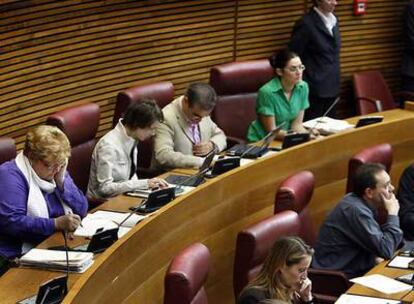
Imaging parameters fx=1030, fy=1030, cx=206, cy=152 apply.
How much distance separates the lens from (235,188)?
5.60 m

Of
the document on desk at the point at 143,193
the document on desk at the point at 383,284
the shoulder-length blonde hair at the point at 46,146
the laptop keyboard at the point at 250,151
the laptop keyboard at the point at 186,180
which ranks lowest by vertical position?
A: the document on desk at the point at 383,284

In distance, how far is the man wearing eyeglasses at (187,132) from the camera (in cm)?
584

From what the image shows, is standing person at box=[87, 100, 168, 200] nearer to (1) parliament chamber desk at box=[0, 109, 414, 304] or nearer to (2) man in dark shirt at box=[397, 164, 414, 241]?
(1) parliament chamber desk at box=[0, 109, 414, 304]

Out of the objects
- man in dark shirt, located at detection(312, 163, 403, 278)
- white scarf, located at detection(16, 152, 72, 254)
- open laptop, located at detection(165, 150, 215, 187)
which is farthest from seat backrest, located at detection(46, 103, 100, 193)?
man in dark shirt, located at detection(312, 163, 403, 278)

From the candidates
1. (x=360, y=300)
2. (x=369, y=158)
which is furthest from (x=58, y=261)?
(x=369, y=158)

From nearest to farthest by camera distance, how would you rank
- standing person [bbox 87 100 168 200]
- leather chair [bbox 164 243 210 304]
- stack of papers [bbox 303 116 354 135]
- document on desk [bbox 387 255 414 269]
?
leather chair [bbox 164 243 210 304]
document on desk [bbox 387 255 414 269]
standing person [bbox 87 100 168 200]
stack of papers [bbox 303 116 354 135]

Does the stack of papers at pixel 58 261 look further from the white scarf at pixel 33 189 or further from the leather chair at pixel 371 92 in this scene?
the leather chair at pixel 371 92

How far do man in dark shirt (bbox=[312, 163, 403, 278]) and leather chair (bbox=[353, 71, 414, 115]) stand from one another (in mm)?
3130

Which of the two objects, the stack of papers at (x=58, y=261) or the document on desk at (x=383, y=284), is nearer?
the stack of papers at (x=58, y=261)

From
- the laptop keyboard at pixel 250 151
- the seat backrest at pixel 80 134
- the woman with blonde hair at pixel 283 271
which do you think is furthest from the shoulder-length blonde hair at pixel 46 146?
the laptop keyboard at pixel 250 151

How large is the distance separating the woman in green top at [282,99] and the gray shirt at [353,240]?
4.66 feet

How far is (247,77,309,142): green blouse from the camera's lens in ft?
22.0

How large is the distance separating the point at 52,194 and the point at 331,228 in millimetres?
1471

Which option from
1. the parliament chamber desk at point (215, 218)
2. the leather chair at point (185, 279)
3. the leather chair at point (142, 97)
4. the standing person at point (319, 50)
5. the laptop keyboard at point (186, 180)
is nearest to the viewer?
the leather chair at point (185, 279)
